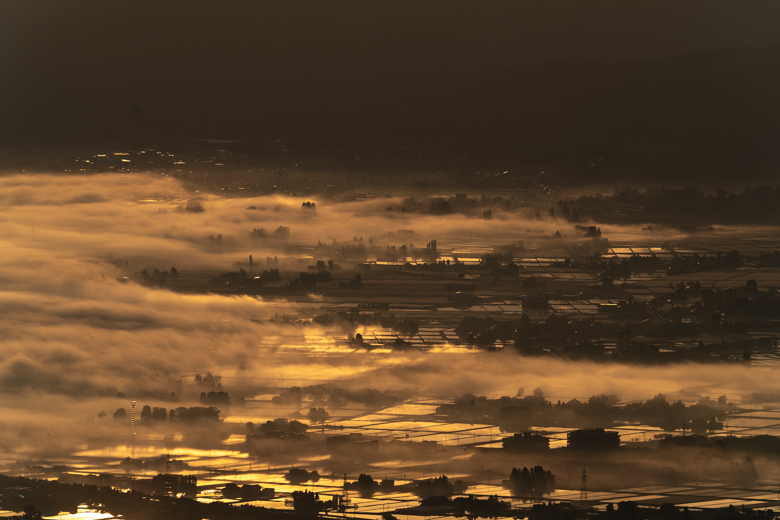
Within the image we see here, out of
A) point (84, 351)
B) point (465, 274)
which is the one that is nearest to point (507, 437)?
point (84, 351)

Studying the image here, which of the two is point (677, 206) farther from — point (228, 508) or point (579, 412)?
point (228, 508)

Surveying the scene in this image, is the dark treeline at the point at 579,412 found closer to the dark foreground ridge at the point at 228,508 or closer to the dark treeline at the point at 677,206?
the dark foreground ridge at the point at 228,508

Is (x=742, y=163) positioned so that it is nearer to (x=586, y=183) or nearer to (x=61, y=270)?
(x=586, y=183)

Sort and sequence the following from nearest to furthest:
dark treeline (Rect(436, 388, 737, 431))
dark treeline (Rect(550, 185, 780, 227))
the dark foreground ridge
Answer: the dark foreground ridge < dark treeline (Rect(436, 388, 737, 431)) < dark treeline (Rect(550, 185, 780, 227))

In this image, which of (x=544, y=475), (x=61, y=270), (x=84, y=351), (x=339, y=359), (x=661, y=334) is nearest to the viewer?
(x=544, y=475)

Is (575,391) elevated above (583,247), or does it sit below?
below

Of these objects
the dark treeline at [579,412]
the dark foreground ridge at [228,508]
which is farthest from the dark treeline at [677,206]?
the dark foreground ridge at [228,508]

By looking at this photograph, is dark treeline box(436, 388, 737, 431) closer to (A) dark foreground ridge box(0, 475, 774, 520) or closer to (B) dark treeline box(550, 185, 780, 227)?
(A) dark foreground ridge box(0, 475, 774, 520)

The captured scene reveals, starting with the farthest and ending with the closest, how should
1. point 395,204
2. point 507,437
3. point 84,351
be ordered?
point 395,204 → point 84,351 → point 507,437

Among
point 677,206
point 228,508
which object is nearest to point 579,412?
point 228,508

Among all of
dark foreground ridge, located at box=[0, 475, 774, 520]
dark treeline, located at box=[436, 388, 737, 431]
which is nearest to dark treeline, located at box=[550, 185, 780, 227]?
dark treeline, located at box=[436, 388, 737, 431]

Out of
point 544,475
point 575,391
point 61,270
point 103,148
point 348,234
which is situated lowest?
point 544,475
